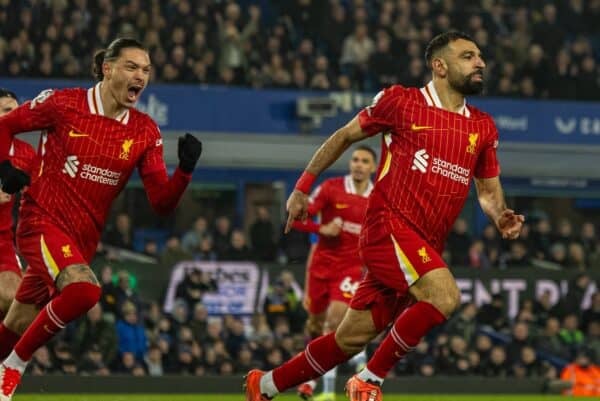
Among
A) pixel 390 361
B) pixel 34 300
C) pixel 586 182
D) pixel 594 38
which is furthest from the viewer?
pixel 594 38

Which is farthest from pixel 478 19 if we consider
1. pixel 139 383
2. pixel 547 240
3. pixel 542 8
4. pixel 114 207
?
pixel 139 383

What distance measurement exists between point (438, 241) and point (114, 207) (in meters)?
14.5

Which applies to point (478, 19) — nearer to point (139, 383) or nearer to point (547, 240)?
point (547, 240)

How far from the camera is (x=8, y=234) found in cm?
1204

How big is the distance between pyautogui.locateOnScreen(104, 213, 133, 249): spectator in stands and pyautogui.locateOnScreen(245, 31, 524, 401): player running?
11419 mm

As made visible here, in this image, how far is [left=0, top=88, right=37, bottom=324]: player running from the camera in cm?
1171

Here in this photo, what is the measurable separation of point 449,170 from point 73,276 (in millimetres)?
2572

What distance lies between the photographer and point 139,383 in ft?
59.3

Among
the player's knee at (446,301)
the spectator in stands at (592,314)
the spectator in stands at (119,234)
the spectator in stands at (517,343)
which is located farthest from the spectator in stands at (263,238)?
the player's knee at (446,301)

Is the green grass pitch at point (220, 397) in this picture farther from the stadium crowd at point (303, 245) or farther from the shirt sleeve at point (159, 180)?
the shirt sleeve at point (159, 180)

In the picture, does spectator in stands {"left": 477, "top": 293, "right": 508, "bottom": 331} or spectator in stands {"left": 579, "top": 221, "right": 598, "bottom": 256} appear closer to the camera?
spectator in stands {"left": 477, "top": 293, "right": 508, "bottom": 331}

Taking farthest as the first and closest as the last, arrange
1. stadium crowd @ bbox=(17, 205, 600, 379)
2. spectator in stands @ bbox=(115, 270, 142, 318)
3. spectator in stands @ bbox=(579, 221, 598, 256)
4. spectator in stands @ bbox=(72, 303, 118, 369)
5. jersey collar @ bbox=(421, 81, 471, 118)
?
spectator in stands @ bbox=(579, 221, 598, 256)
spectator in stands @ bbox=(115, 270, 142, 318)
stadium crowd @ bbox=(17, 205, 600, 379)
spectator in stands @ bbox=(72, 303, 118, 369)
jersey collar @ bbox=(421, 81, 471, 118)

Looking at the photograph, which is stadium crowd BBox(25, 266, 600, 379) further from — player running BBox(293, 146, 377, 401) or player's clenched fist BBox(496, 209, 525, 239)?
player's clenched fist BBox(496, 209, 525, 239)

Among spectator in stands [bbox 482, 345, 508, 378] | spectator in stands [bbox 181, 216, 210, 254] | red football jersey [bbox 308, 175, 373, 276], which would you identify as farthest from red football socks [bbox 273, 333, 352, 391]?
spectator in stands [bbox 181, 216, 210, 254]
